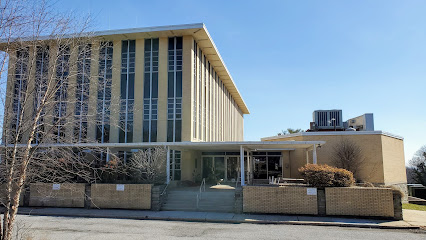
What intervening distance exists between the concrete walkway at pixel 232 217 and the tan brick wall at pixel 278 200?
39cm

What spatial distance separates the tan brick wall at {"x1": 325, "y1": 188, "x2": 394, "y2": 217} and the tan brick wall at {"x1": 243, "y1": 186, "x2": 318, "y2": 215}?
0.76m

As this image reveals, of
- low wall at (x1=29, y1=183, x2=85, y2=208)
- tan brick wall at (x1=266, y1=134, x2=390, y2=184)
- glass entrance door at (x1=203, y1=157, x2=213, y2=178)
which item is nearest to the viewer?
low wall at (x1=29, y1=183, x2=85, y2=208)

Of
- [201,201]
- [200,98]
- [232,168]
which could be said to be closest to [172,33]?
[200,98]

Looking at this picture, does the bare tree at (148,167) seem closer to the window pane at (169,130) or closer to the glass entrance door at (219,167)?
the window pane at (169,130)

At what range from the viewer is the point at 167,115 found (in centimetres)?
2397

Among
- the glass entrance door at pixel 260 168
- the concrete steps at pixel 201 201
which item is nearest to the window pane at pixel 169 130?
the concrete steps at pixel 201 201

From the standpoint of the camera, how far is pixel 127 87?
973 inches

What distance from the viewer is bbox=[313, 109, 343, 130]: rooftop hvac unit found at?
27.9 metres

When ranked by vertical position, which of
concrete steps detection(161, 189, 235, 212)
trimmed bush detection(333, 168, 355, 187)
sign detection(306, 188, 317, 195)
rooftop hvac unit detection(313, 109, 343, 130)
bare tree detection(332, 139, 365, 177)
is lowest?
concrete steps detection(161, 189, 235, 212)

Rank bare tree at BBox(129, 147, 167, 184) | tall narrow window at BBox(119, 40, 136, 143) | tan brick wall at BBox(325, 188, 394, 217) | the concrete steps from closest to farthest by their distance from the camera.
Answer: tan brick wall at BBox(325, 188, 394, 217) → the concrete steps → bare tree at BBox(129, 147, 167, 184) → tall narrow window at BBox(119, 40, 136, 143)

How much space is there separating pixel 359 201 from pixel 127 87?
57.3 ft

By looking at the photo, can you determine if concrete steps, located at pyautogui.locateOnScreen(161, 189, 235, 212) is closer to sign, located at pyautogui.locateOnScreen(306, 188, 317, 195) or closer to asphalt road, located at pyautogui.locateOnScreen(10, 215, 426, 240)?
asphalt road, located at pyautogui.locateOnScreen(10, 215, 426, 240)

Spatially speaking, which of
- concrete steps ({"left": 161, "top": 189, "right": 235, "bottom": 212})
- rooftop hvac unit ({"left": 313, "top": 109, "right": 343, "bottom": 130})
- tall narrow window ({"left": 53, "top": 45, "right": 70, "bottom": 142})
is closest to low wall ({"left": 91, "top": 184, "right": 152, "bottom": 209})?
concrete steps ({"left": 161, "top": 189, "right": 235, "bottom": 212})

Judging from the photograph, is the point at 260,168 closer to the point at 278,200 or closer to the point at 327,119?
the point at 327,119
